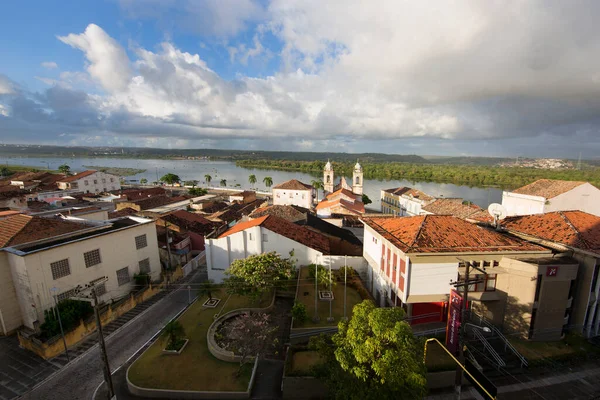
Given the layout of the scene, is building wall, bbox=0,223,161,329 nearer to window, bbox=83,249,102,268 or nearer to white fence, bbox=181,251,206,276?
window, bbox=83,249,102,268

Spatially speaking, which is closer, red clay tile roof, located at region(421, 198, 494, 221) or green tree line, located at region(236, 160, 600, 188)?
red clay tile roof, located at region(421, 198, 494, 221)

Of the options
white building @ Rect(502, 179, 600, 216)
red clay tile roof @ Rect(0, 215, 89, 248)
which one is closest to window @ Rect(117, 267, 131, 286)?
red clay tile roof @ Rect(0, 215, 89, 248)

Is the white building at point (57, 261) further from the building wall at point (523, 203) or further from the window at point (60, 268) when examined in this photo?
the building wall at point (523, 203)

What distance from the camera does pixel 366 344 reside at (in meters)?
10.2

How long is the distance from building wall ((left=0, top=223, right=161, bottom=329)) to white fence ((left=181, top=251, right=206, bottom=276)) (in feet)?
9.98

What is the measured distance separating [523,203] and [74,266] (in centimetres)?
4577

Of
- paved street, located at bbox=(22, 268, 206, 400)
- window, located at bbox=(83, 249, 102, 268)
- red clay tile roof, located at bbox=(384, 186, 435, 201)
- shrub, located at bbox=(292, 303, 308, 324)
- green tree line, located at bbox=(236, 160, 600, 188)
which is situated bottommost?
green tree line, located at bbox=(236, 160, 600, 188)

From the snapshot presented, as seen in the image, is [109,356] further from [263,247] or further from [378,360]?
[378,360]

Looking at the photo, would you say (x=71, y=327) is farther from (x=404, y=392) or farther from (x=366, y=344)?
(x=404, y=392)

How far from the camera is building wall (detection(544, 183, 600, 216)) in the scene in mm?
31938

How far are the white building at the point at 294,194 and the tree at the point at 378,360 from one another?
5023 centimetres

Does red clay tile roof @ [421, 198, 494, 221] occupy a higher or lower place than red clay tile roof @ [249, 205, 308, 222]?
higher

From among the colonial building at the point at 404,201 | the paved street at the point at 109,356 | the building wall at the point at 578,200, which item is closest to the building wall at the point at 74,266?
the paved street at the point at 109,356

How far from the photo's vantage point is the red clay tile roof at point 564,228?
17.4 meters
